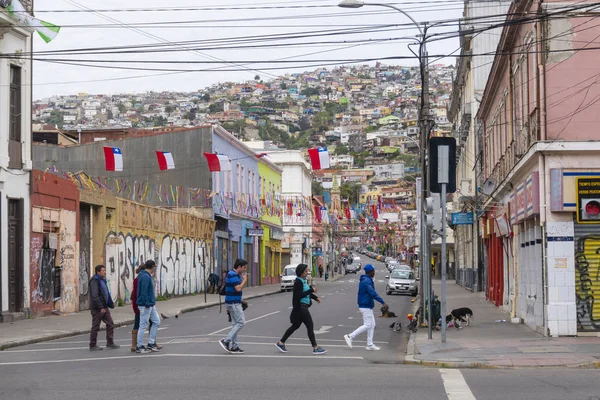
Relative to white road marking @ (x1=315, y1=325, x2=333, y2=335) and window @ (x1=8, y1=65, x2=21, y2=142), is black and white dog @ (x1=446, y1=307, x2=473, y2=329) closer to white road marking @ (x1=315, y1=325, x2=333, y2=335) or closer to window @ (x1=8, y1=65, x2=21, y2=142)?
white road marking @ (x1=315, y1=325, x2=333, y2=335)

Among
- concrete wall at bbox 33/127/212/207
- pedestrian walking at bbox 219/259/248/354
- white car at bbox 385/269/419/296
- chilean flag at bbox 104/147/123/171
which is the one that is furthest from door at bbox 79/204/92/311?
white car at bbox 385/269/419/296

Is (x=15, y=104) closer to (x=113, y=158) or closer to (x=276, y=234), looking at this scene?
(x=113, y=158)

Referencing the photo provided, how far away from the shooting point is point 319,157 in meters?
38.8

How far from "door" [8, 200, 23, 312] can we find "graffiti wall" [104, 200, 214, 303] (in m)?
7.74

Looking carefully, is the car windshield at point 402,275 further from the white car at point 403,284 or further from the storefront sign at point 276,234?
the storefront sign at point 276,234

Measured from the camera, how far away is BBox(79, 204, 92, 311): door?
110 ft

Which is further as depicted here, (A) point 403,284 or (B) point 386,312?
(A) point 403,284

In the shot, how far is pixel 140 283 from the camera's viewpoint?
59.9 feet

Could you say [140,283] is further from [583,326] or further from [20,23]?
[20,23]

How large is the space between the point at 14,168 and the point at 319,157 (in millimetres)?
13925

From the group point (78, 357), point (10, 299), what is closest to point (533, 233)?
point (78, 357)

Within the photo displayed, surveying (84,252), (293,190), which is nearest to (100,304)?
(84,252)

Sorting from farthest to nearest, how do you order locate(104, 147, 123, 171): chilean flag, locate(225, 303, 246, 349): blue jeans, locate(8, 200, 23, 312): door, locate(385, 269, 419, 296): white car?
locate(385, 269, 419, 296): white car, locate(104, 147, 123, 171): chilean flag, locate(8, 200, 23, 312): door, locate(225, 303, 246, 349): blue jeans

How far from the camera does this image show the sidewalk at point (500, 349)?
1592 centimetres
